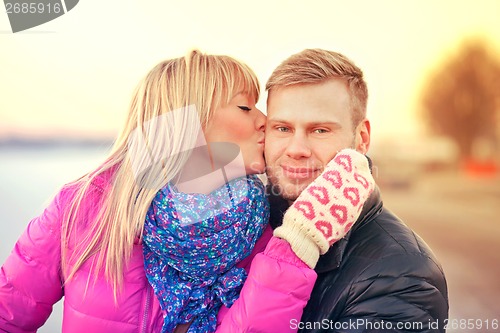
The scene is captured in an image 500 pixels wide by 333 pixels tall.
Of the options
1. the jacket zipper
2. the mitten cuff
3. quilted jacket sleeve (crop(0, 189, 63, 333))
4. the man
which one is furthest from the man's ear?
quilted jacket sleeve (crop(0, 189, 63, 333))

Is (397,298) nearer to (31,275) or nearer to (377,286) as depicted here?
(377,286)

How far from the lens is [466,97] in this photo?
109 inches

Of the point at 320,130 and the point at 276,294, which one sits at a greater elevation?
the point at 320,130

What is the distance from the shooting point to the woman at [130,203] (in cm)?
122

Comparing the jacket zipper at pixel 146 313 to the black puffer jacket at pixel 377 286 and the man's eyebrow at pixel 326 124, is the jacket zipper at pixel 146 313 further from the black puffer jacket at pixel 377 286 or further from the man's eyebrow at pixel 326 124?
the man's eyebrow at pixel 326 124

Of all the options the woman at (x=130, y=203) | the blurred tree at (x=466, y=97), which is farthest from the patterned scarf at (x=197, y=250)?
the blurred tree at (x=466, y=97)

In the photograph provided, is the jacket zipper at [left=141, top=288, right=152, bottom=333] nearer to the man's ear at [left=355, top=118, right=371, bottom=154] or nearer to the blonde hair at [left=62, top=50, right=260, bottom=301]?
the blonde hair at [left=62, top=50, right=260, bottom=301]

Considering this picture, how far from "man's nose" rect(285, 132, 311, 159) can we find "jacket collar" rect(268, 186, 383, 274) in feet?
0.48

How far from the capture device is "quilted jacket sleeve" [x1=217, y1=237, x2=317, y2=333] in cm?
106

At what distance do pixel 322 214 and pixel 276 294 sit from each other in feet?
0.63

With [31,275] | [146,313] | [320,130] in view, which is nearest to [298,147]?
[320,130]

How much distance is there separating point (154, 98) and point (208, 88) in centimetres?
14

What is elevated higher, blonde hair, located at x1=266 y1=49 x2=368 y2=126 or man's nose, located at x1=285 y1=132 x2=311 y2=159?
blonde hair, located at x1=266 y1=49 x2=368 y2=126

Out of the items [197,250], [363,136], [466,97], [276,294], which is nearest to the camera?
[276,294]
